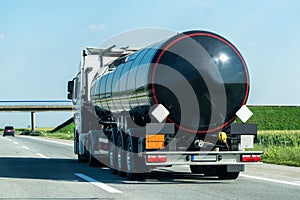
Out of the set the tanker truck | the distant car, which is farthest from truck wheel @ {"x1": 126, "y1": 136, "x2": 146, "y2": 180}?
the distant car

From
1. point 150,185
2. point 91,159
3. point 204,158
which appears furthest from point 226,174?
point 91,159

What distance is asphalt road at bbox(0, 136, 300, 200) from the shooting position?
10367 millimetres

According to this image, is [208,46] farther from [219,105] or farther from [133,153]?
[133,153]

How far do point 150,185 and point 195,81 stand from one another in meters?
2.36

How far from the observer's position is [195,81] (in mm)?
11938

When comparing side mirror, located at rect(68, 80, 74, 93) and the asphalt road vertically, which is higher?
side mirror, located at rect(68, 80, 74, 93)

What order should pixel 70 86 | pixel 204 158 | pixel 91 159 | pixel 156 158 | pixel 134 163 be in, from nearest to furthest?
1. pixel 156 158
2. pixel 204 158
3. pixel 134 163
4. pixel 91 159
5. pixel 70 86

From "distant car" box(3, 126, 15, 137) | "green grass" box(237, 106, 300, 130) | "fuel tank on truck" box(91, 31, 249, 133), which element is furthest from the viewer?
"green grass" box(237, 106, 300, 130)

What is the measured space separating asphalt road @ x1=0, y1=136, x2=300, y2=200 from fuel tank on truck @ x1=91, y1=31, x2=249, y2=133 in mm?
1397

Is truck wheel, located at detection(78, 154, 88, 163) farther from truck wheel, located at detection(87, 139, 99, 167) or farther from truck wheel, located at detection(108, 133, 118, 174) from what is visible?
truck wheel, located at detection(108, 133, 118, 174)

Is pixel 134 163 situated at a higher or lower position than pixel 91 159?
higher

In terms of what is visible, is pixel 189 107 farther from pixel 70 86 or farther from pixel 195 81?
pixel 70 86

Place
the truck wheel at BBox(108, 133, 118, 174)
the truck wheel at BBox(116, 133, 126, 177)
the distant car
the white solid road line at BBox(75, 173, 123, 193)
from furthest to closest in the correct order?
the distant car → the truck wheel at BBox(108, 133, 118, 174) → the truck wheel at BBox(116, 133, 126, 177) → the white solid road line at BBox(75, 173, 123, 193)

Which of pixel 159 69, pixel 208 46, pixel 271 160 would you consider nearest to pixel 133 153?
pixel 159 69
